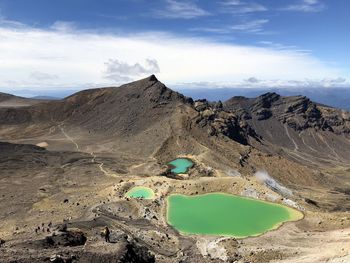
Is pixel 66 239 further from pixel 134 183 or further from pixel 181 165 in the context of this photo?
pixel 181 165

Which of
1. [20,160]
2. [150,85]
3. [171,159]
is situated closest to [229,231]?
[171,159]

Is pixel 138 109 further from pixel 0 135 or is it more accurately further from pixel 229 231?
pixel 229 231

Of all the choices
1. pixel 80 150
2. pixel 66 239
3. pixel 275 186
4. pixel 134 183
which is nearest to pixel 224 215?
pixel 134 183

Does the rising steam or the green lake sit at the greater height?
the green lake

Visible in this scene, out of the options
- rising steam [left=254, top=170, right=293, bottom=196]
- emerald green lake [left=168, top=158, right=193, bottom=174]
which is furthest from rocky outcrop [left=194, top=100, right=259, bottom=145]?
emerald green lake [left=168, top=158, right=193, bottom=174]

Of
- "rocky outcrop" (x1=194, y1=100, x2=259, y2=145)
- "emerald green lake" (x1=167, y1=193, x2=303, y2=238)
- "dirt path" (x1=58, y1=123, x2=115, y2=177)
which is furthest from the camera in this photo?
"rocky outcrop" (x1=194, y1=100, x2=259, y2=145)

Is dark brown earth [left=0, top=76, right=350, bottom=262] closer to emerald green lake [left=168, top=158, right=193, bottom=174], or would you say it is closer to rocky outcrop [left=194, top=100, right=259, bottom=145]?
rocky outcrop [left=194, top=100, right=259, bottom=145]

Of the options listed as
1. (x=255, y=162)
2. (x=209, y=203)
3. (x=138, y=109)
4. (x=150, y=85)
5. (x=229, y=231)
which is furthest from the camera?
(x=150, y=85)
